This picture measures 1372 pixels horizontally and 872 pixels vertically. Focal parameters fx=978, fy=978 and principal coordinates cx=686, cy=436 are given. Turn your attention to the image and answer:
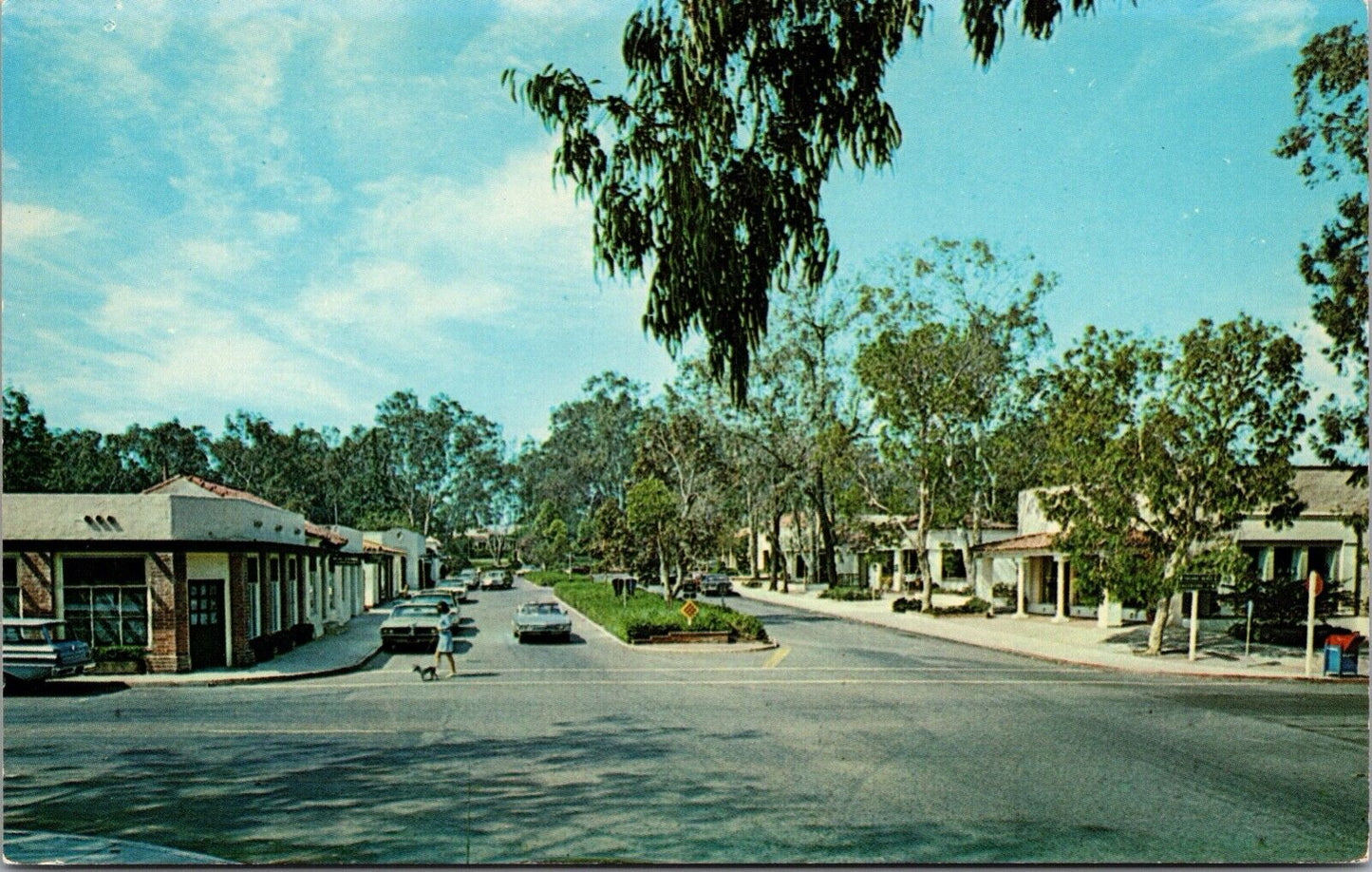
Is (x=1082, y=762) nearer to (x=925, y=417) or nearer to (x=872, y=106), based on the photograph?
(x=872, y=106)

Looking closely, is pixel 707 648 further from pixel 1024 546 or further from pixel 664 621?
pixel 1024 546

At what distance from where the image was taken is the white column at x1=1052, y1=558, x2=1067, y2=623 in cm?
3177

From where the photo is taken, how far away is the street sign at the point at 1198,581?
2081 centimetres

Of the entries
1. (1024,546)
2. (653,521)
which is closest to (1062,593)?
(1024,546)

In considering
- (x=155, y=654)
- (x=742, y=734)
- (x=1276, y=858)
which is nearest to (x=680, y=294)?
(x=1276, y=858)

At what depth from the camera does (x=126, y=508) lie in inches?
719

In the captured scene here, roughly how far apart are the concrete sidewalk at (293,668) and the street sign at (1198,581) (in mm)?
17296

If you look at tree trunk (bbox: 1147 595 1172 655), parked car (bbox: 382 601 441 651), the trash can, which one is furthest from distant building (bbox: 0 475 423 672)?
the trash can

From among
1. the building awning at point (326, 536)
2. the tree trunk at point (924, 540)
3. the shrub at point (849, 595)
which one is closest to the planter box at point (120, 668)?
the building awning at point (326, 536)

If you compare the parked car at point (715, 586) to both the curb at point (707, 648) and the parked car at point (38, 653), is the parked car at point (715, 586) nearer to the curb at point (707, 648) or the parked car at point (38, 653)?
the curb at point (707, 648)

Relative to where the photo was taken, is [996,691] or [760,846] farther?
[996,691]

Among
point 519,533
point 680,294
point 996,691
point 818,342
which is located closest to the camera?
point 680,294

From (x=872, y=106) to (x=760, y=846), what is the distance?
18.8 ft

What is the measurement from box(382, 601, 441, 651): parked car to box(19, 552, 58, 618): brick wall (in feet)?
21.7
